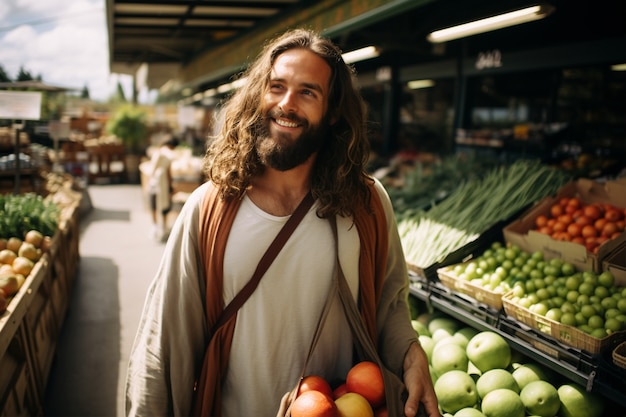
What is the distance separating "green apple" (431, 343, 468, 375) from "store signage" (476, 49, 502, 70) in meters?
5.30

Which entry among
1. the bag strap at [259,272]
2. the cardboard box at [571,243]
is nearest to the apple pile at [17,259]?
the bag strap at [259,272]

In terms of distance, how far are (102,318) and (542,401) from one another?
4.18 m

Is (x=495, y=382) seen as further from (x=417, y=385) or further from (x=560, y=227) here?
(x=560, y=227)

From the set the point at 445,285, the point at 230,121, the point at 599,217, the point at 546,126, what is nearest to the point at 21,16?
the point at 230,121

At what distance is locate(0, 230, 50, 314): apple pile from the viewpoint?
276cm

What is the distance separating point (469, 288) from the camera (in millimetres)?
2697

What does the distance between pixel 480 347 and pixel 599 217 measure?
1445 millimetres

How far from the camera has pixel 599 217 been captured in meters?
3.08

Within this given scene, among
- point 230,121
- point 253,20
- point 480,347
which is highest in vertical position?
point 253,20

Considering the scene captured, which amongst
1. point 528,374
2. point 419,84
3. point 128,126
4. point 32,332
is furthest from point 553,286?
point 128,126

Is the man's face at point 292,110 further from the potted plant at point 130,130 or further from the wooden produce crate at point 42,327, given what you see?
the potted plant at point 130,130

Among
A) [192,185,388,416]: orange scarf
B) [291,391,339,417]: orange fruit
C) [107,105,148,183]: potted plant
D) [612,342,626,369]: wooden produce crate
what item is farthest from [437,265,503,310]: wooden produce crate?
[107,105,148,183]: potted plant

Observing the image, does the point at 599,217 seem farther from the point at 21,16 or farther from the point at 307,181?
the point at 21,16

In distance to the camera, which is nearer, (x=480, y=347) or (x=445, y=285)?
(x=480, y=347)
